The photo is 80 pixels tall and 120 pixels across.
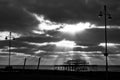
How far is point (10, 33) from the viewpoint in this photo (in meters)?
59.8

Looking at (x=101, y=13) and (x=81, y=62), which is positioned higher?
(x=101, y=13)

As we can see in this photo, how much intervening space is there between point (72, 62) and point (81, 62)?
5445 mm

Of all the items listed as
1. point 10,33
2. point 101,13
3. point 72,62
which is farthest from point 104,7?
point 72,62

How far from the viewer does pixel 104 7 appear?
34969mm

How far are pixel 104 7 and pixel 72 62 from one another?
371 ft

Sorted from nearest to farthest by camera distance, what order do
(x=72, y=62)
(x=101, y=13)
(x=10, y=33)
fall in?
1. (x=101, y=13)
2. (x=10, y=33)
3. (x=72, y=62)

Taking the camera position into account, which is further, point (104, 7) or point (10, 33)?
point (10, 33)

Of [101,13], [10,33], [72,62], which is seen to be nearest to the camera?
[101,13]

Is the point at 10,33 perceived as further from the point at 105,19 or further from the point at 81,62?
the point at 81,62

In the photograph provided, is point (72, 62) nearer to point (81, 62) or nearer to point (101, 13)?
point (81, 62)

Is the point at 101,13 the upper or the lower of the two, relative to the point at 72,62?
upper

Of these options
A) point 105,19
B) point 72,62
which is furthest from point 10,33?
point 72,62

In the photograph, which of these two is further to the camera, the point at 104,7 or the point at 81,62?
the point at 81,62

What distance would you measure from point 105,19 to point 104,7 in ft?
5.47
